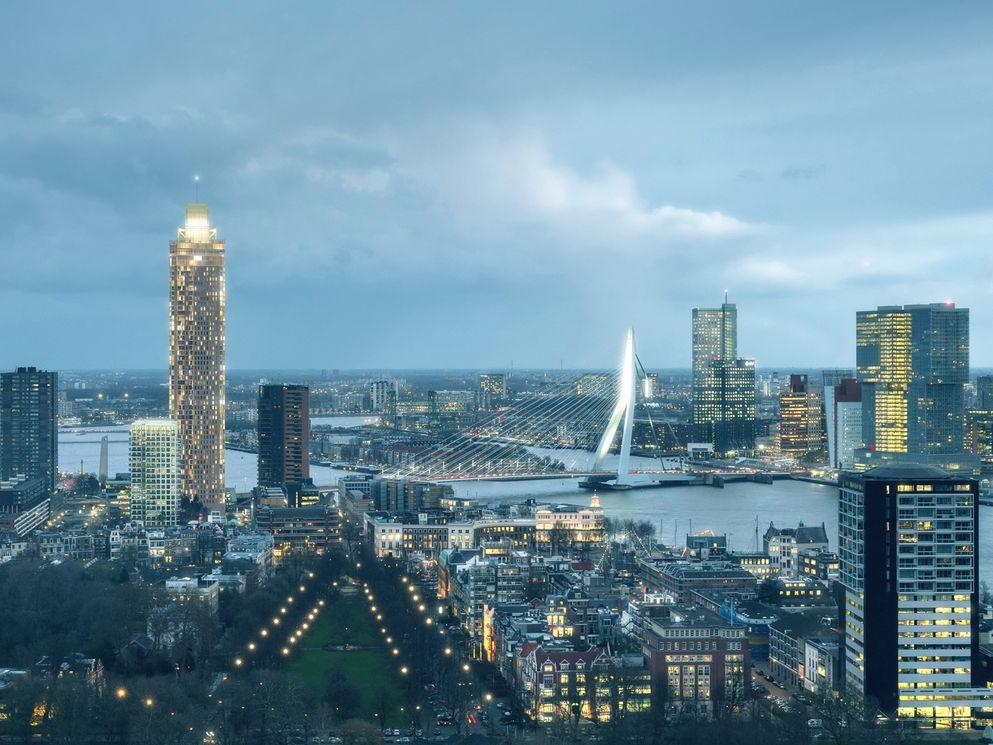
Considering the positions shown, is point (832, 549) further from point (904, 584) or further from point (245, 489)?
point (245, 489)

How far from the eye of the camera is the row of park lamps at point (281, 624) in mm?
13170

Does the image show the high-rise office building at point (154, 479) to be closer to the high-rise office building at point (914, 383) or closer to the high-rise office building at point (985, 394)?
the high-rise office building at point (914, 383)

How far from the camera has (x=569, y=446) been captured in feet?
124

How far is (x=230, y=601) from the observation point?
15.4 meters

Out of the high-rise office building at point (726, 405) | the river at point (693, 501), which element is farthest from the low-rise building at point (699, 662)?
the high-rise office building at point (726, 405)

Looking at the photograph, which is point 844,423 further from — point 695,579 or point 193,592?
point 193,592

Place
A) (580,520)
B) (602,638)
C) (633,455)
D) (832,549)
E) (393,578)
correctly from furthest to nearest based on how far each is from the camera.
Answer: (633,455) < (580,520) < (832,549) < (393,578) < (602,638)

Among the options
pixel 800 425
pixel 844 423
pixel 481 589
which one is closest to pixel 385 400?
pixel 800 425

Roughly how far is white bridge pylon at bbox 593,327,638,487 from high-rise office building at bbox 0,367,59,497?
10785 mm

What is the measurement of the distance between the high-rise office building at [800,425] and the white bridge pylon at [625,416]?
9935mm

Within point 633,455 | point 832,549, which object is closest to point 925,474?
point 832,549

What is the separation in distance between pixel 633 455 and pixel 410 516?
2172 centimetres

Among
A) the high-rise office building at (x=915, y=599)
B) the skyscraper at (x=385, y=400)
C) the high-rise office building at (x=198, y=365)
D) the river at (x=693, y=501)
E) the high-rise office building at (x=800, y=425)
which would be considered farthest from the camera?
the skyscraper at (x=385, y=400)

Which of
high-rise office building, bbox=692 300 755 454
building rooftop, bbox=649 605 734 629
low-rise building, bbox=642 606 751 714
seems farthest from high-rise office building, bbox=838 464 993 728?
high-rise office building, bbox=692 300 755 454
